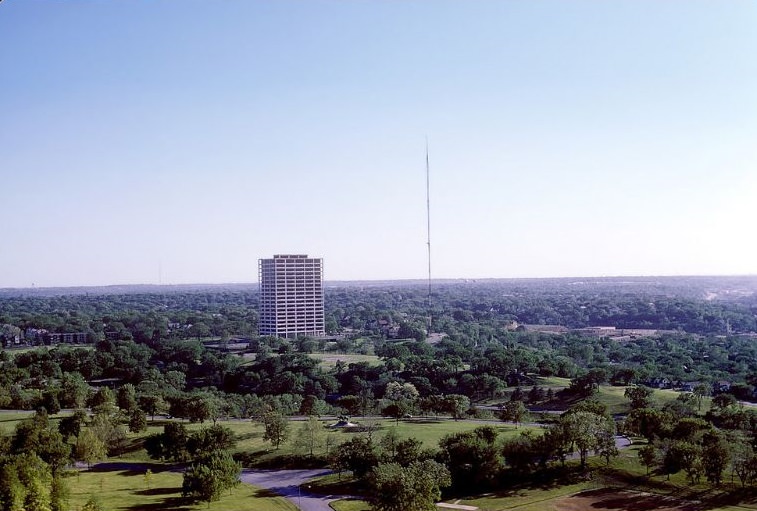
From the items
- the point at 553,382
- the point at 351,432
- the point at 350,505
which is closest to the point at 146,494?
the point at 350,505

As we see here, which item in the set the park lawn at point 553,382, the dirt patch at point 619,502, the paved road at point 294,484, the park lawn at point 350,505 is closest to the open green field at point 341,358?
the park lawn at point 553,382

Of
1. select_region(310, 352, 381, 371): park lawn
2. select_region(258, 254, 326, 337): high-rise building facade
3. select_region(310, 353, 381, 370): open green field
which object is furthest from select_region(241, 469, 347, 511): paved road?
select_region(258, 254, 326, 337): high-rise building facade

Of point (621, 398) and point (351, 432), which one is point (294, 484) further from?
point (621, 398)

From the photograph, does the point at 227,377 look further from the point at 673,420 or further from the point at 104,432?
the point at 673,420

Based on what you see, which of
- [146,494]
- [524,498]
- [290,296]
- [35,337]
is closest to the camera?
[524,498]

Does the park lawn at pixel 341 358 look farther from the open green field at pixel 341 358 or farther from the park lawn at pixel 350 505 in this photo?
the park lawn at pixel 350 505
